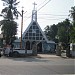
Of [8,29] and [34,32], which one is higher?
[34,32]

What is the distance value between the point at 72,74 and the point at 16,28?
3743 centimetres

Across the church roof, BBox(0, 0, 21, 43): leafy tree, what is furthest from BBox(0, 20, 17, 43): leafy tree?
the church roof

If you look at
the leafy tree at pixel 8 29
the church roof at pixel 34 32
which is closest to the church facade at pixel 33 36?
the church roof at pixel 34 32

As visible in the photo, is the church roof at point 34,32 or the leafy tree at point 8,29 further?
the church roof at point 34,32

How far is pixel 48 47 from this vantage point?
67.1 m

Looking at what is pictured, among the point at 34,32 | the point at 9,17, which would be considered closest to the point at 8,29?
the point at 9,17

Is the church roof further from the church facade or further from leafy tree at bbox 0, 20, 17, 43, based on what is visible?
leafy tree at bbox 0, 20, 17, 43

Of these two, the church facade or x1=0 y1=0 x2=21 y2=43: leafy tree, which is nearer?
x1=0 y1=0 x2=21 y2=43: leafy tree

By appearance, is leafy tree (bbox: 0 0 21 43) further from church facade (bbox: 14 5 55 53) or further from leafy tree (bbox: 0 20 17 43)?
church facade (bbox: 14 5 55 53)

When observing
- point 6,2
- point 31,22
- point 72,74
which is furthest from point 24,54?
point 72,74

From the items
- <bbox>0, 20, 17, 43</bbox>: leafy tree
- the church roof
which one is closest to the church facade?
the church roof

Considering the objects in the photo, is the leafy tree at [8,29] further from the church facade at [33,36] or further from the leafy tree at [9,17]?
the church facade at [33,36]

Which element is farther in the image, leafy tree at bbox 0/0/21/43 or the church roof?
the church roof

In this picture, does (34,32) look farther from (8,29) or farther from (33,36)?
(8,29)
